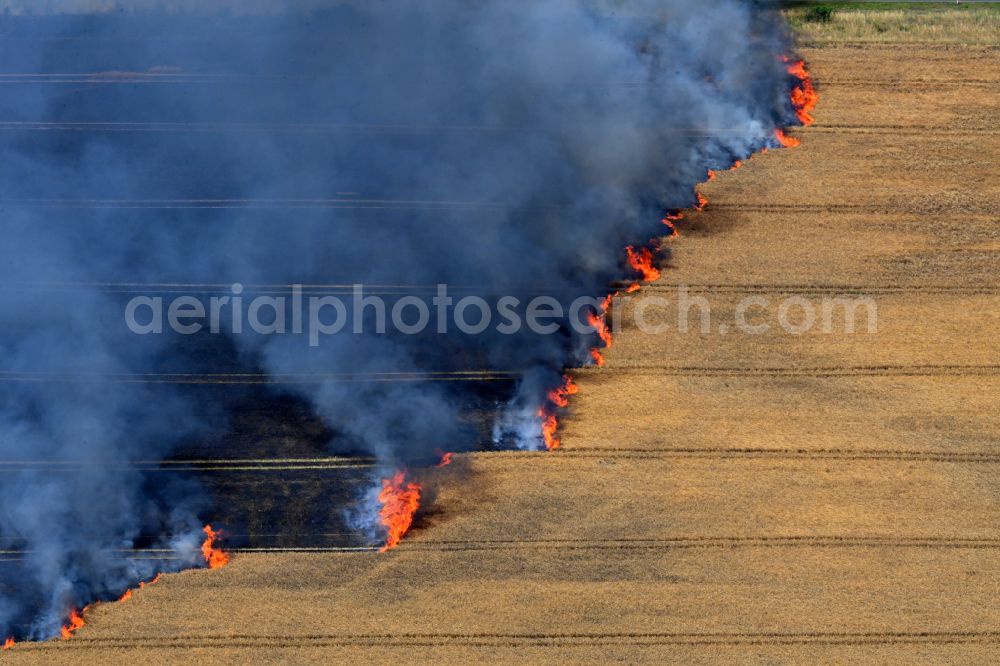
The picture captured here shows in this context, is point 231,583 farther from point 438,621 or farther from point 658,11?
point 658,11

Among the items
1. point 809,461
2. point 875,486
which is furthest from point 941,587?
point 809,461

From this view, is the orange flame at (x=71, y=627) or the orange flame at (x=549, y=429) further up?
the orange flame at (x=549, y=429)

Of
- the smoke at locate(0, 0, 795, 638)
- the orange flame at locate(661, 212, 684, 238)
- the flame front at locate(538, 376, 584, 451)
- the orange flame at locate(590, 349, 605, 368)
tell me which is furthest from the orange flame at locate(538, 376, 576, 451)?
the orange flame at locate(661, 212, 684, 238)

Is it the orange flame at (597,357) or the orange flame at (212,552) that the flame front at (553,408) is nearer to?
the orange flame at (597,357)

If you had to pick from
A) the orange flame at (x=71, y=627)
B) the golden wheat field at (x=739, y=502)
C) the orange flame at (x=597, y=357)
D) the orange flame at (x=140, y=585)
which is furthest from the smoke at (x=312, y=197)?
the golden wheat field at (x=739, y=502)

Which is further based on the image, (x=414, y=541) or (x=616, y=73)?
(x=616, y=73)

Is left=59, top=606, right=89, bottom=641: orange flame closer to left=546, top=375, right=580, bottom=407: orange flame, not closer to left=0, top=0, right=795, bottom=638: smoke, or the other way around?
left=0, top=0, right=795, bottom=638: smoke
